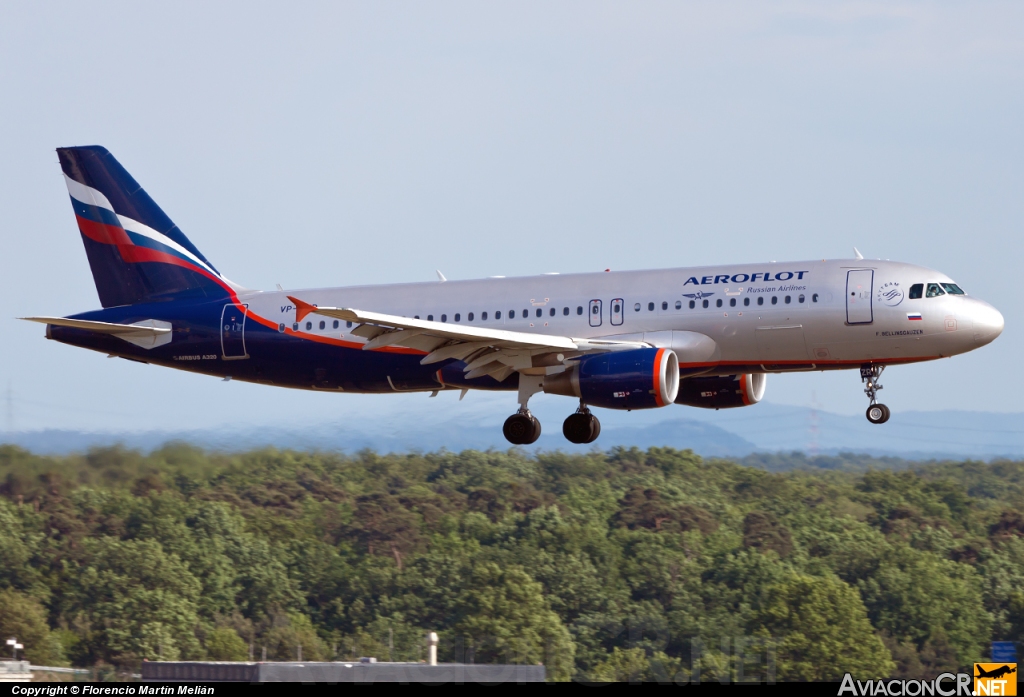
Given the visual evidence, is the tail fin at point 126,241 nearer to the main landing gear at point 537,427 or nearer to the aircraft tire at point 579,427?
the main landing gear at point 537,427

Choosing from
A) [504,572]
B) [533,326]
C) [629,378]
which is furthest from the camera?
[504,572]

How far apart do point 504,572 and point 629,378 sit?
53729 millimetres

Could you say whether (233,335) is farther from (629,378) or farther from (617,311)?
Result: (629,378)

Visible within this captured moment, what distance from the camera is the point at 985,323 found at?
127 ft

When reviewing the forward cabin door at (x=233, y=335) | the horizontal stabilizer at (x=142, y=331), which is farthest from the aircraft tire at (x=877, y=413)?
the horizontal stabilizer at (x=142, y=331)

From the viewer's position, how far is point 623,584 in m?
95.2

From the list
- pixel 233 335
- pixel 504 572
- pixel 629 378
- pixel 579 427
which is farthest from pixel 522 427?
pixel 504 572

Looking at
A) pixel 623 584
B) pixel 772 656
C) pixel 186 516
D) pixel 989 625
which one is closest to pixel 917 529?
pixel 989 625

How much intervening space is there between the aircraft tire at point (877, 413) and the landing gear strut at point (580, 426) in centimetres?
753

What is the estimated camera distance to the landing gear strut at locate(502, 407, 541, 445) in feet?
Answer: 139

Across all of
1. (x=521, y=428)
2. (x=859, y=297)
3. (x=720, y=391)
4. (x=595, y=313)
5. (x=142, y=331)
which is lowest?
(x=521, y=428)

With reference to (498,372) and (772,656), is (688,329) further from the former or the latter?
(772,656)

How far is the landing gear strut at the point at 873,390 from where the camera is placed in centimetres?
4037

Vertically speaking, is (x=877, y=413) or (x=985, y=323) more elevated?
(x=985, y=323)
